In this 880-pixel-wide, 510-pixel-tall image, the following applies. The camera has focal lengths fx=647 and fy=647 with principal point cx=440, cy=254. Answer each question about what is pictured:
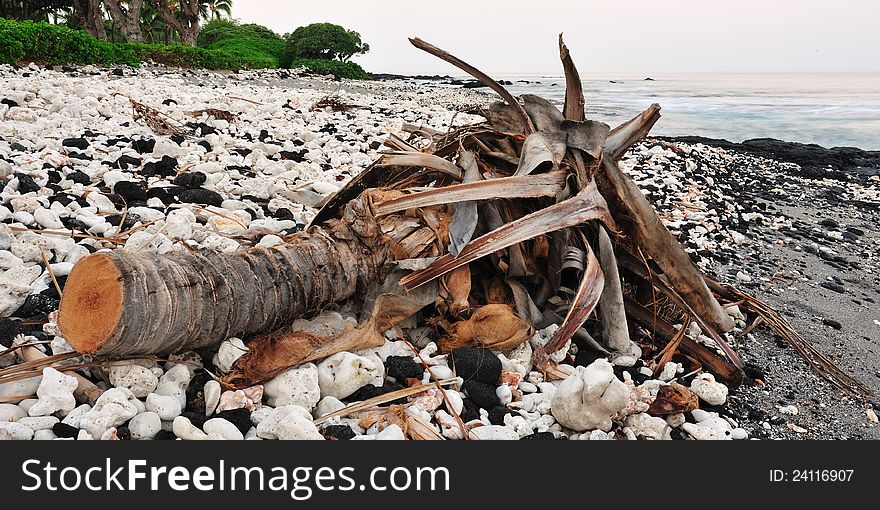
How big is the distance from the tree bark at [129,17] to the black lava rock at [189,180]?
72.1 feet

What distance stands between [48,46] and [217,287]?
12.0 meters

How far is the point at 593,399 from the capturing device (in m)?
2.08

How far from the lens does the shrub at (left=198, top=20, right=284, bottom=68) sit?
2750cm

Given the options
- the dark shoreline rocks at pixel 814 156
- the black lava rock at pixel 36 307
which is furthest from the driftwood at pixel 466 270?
the dark shoreline rocks at pixel 814 156

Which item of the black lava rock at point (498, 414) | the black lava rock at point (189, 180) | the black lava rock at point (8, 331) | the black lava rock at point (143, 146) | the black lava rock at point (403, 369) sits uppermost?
the black lava rock at point (143, 146)

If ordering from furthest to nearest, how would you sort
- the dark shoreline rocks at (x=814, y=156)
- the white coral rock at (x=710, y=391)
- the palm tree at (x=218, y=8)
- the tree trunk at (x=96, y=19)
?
the palm tree at (x=218, y=8) < the tree trunk at (x=96, y=19) < the dark shoreline rocks at (x=814, y=156) < the white coral rock at (x=710, y=391)

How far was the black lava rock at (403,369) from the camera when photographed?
226 centimetres

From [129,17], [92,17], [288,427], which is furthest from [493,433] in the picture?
[92,17]

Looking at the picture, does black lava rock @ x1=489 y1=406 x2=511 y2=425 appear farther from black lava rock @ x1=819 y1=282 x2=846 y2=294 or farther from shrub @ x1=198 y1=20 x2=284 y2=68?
shrub @ x1=198 y1=20 x2=284 y2=68

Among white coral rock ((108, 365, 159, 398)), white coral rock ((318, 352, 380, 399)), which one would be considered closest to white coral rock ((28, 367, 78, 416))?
white coral rock ((108, 365, 159, 398))

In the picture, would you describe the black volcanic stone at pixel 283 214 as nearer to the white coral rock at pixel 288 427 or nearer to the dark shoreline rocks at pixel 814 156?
the white coral rock at pixel 288 427

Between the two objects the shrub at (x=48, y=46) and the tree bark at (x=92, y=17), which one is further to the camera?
the tree bark at (x=92, y=17)

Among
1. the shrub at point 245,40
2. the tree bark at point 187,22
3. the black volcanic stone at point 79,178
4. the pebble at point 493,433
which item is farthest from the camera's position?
the shrub at point 245,40

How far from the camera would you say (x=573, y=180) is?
2705 millimetres
